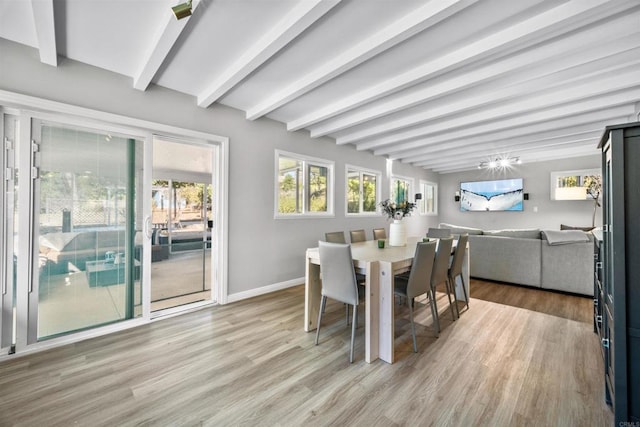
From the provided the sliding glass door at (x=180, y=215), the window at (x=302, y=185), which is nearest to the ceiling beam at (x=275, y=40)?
the window at (x=302, y=185)

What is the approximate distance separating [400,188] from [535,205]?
11.9 feet

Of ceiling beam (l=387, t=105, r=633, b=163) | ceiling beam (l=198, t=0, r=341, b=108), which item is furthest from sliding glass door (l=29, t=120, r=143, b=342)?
ceiling beam (l=387, t=105, r=633, b=163)

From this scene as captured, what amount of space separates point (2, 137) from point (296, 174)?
3198 millimetres

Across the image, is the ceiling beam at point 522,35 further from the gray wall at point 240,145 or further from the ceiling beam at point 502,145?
the ceiling beam at point 502,145

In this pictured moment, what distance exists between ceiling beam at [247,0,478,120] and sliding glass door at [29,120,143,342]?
6.03ft

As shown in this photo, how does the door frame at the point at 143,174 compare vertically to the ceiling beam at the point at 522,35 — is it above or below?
below

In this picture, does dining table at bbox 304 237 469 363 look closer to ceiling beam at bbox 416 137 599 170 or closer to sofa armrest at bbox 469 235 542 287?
sofa armrest at bbox 469 235 542 287

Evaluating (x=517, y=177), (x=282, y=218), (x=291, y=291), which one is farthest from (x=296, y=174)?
(x=517, y=177)

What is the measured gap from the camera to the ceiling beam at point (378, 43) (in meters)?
1.70

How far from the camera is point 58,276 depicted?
2.43m

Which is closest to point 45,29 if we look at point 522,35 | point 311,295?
point 311,295

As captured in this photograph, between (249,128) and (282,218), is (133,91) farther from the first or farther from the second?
(282,218)

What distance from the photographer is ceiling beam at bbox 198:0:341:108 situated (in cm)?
171

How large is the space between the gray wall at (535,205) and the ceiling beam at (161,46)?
7837mm
